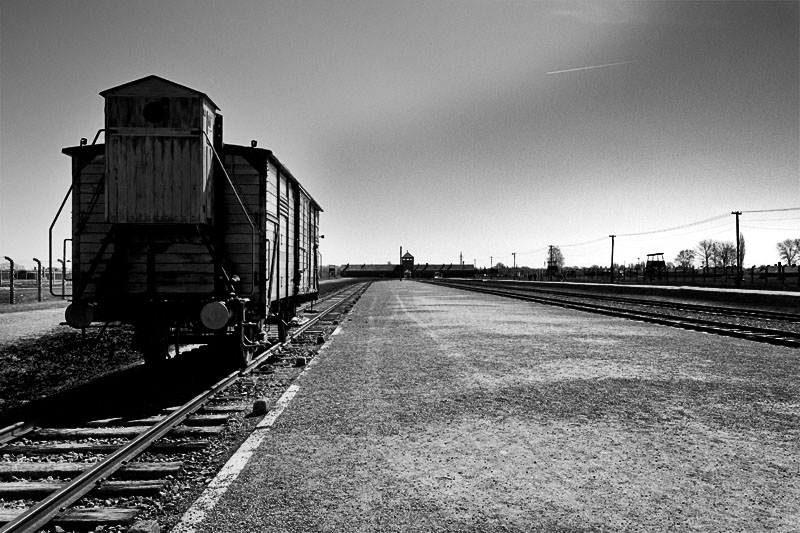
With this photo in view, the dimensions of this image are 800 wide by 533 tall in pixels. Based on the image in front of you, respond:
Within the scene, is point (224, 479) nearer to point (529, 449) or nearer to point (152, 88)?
point (529, 449)

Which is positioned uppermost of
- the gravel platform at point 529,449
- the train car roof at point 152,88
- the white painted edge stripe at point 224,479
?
the train car roof at point 152,88

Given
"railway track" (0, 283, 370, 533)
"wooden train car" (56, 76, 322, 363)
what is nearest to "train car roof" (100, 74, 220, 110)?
"wooden train car" (56, 76, 322, 363)

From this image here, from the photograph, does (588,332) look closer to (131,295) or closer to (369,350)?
(369,350)

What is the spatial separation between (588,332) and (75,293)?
1274 cm

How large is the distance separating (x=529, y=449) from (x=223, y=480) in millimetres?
2866

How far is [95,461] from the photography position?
182 inches

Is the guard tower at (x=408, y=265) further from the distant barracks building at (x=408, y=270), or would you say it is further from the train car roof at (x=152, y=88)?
the train car roof at (x=152, y=88)

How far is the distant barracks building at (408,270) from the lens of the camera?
144m

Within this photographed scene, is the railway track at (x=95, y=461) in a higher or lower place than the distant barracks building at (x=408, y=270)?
lower

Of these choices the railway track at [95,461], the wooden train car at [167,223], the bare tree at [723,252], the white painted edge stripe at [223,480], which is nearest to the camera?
the white painted edge stripe at [223,480]

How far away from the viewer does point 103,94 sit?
25.5 feet

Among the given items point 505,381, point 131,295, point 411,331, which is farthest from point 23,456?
point 411,331

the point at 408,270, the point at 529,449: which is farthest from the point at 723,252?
the point at 529,449

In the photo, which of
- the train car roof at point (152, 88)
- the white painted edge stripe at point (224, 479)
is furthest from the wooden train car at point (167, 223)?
the white painted edge stripe at point (224, 479)
